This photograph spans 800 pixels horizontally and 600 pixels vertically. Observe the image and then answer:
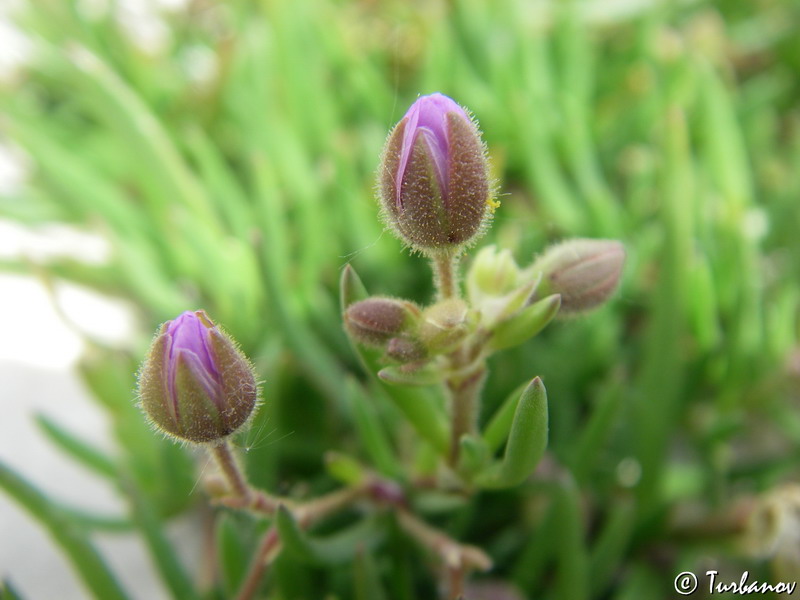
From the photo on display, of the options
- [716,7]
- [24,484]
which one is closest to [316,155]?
[24,484]

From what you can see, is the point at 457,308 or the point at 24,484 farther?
the point at 24,484

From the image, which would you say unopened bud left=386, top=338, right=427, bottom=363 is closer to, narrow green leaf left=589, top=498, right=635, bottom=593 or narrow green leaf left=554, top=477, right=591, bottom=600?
narrow green leaf left=554, top=477, right=591, bottom=600

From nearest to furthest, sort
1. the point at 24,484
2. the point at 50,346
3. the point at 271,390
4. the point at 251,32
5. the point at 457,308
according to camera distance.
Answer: the point at 457,308 < the point at 24,484 < the point at 271,390 < the point at 50,346 < the point at 251,32

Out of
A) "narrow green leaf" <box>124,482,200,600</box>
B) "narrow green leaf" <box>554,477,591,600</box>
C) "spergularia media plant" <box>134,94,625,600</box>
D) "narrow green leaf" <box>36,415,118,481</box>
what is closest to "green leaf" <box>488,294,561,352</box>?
"spergularia media plant" <box>134,94,625,600</box>

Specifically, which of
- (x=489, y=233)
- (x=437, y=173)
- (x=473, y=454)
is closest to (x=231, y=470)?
(x=473, y=454)

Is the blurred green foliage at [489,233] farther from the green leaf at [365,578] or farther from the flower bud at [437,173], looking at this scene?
the flower bud at [437,173]

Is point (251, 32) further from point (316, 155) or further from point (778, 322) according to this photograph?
point (778, 322)

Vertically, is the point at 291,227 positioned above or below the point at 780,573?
above

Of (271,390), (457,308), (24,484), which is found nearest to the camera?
(457,308)
